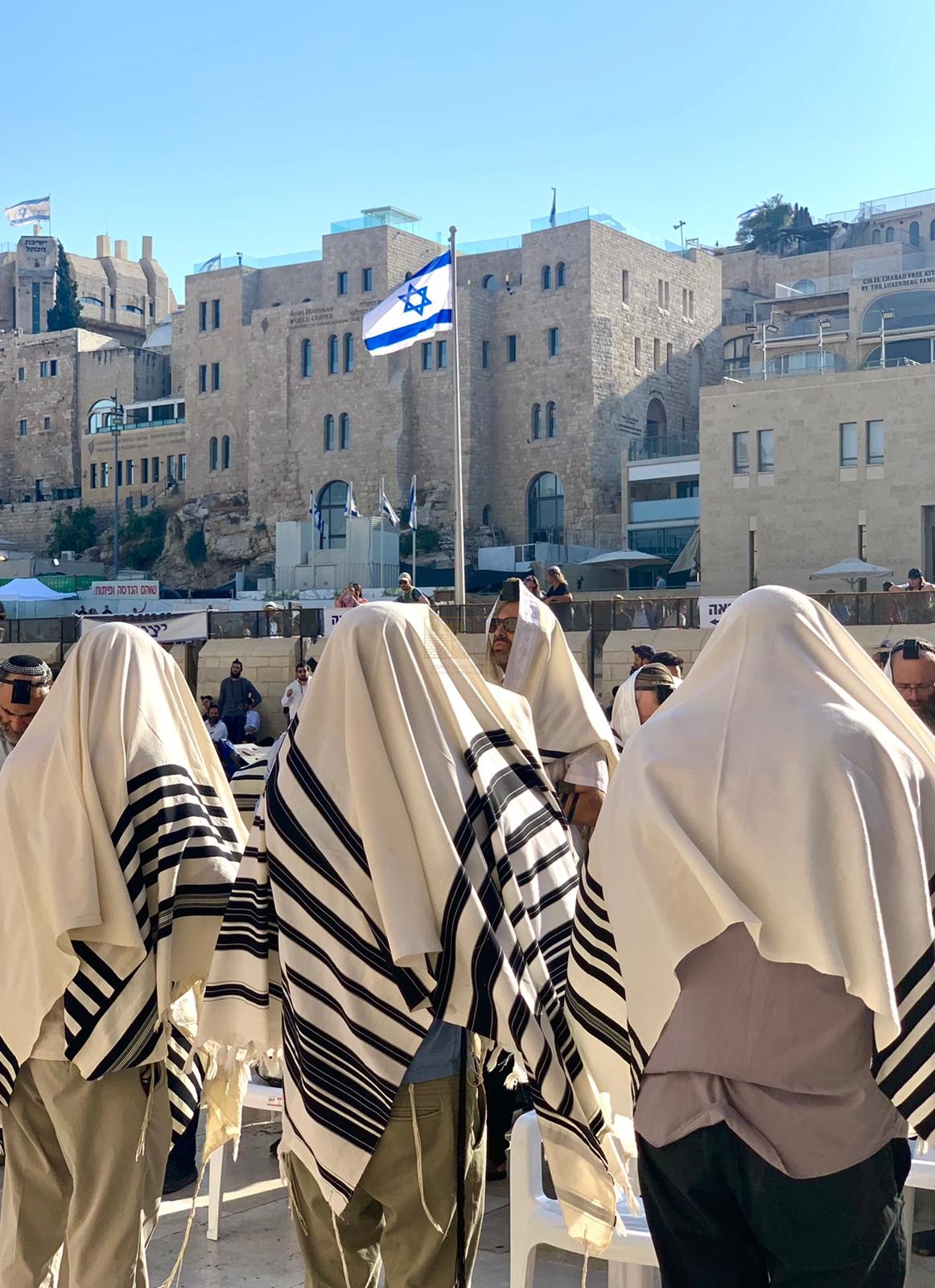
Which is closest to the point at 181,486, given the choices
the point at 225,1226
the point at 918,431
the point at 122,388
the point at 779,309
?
the point at 122,388

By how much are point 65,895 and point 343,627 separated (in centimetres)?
82

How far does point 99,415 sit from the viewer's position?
6381 centimetres

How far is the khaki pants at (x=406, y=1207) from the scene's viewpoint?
8.71 ft

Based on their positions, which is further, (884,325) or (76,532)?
(76,532)

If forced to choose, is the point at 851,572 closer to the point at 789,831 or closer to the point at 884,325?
the point at 884,325

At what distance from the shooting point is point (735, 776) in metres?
2.21

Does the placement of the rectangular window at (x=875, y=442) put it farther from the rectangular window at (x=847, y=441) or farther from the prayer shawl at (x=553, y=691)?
the prayer shawl at (x=553, y=691)

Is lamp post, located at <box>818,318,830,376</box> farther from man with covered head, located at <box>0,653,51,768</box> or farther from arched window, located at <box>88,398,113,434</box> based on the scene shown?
arched window, located at <box>88,398,113,434</box>

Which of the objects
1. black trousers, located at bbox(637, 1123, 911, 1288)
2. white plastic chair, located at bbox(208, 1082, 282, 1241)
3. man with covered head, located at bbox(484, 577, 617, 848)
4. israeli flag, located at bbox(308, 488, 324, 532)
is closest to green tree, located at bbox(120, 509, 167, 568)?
israeli flag, located at bbox(308, 488, 324, 532)

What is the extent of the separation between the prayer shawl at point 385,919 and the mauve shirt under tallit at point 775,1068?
50 cm

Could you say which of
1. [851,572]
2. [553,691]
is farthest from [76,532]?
[553,691]

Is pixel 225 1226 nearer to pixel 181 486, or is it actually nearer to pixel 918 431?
pixel 918 431

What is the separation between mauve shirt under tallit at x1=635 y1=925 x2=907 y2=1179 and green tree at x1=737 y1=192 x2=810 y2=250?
210ft

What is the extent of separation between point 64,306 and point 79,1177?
245 feet
